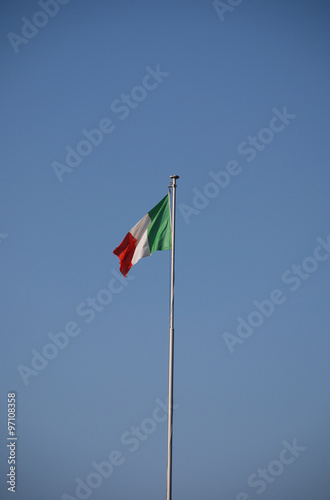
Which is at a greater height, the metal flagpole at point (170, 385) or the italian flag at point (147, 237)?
the italian flag at point (147, 237)

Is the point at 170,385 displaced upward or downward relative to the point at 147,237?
downward

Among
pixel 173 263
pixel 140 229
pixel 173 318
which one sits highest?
pixel 140 229

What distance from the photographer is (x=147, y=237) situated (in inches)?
1156

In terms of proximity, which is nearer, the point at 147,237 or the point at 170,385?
the point at 170,385

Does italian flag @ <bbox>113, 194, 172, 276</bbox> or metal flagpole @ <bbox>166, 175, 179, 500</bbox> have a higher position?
italian flag @ <bbox>113, 194, 172, 276</bbox>

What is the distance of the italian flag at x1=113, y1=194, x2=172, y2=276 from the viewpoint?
29188 millimetres

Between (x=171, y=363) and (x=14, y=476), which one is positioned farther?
(x=14, y=476)

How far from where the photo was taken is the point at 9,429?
40688 mm

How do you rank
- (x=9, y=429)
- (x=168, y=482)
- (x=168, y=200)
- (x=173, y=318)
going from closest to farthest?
(x=168, y=482)
(x=173, y=318)
(x=168, y=200)
(x=9, y=429)

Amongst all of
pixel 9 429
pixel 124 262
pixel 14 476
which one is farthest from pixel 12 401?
pixel 124 262

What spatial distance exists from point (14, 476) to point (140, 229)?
65.2 ft

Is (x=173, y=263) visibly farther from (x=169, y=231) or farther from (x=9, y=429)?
(x=9, y=429)

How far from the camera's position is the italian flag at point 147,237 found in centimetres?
2919

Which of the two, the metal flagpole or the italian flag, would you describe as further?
the italian flag
